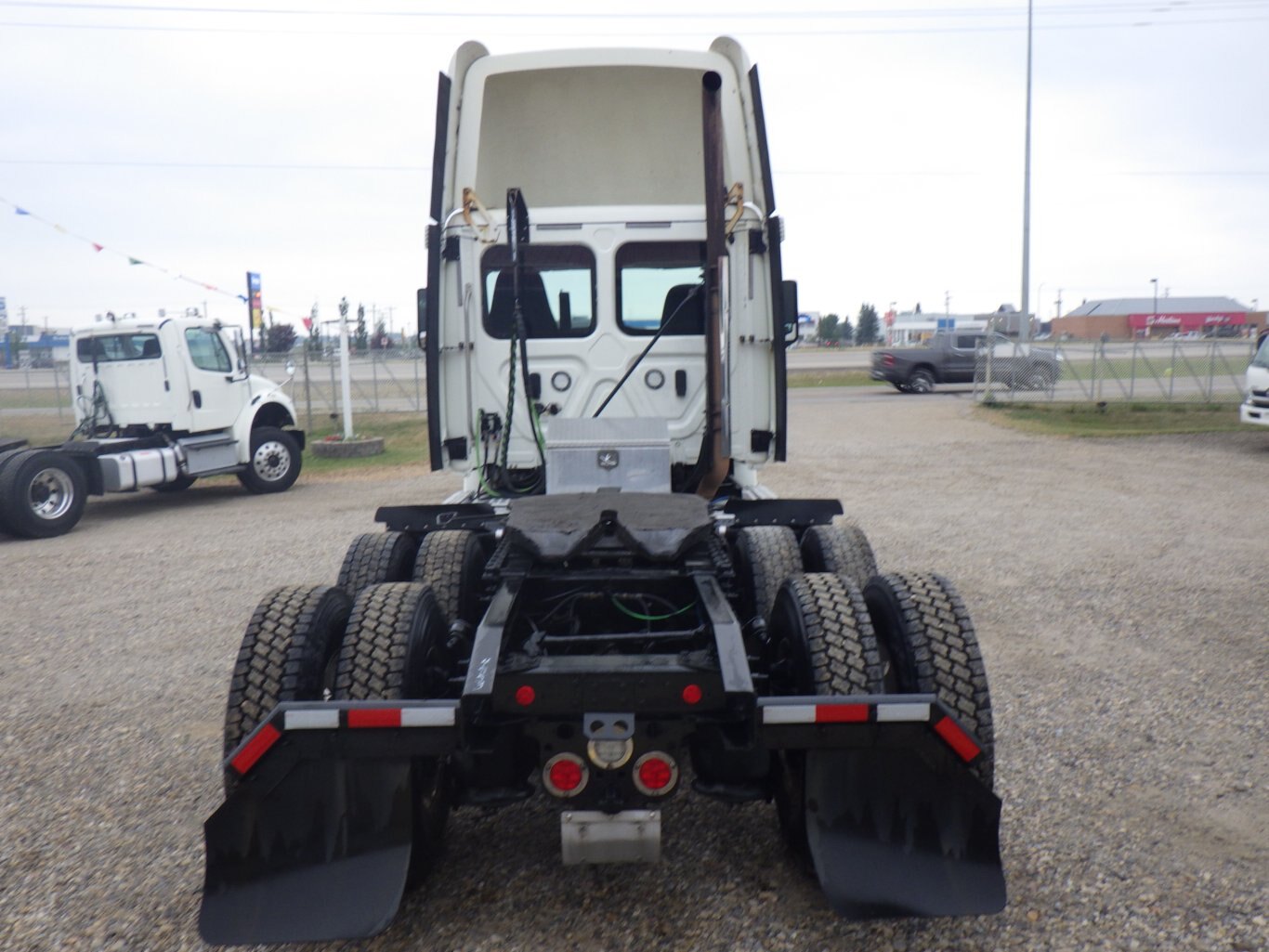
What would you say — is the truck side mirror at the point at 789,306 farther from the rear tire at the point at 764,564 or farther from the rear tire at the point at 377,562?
the rear tire at the point at 377,562

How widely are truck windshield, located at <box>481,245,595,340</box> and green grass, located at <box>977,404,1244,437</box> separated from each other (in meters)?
14.5

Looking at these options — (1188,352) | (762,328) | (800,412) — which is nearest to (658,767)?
(762,328)

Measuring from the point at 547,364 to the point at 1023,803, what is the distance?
11.5 ft

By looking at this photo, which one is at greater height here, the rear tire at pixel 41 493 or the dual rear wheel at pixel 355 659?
the dual rear wheel at pixel 355 659

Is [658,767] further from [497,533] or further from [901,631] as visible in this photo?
[497,533]

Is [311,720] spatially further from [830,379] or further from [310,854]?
[830,379]

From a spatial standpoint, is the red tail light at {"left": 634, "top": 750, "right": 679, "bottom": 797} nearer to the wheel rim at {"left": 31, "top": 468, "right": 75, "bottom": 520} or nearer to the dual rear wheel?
the dual rear wheel

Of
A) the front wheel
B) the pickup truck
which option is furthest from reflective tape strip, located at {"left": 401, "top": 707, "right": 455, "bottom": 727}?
the pickup truck

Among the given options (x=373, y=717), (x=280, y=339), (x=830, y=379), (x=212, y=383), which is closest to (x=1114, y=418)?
(x=830, y=379)

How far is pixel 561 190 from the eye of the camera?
252 inches

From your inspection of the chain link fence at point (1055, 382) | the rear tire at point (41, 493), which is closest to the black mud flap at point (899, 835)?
the rear tire at point (41, 493)

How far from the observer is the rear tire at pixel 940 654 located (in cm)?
331

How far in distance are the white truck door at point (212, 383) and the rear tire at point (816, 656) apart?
1126 cm

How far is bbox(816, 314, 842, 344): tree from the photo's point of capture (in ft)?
293
